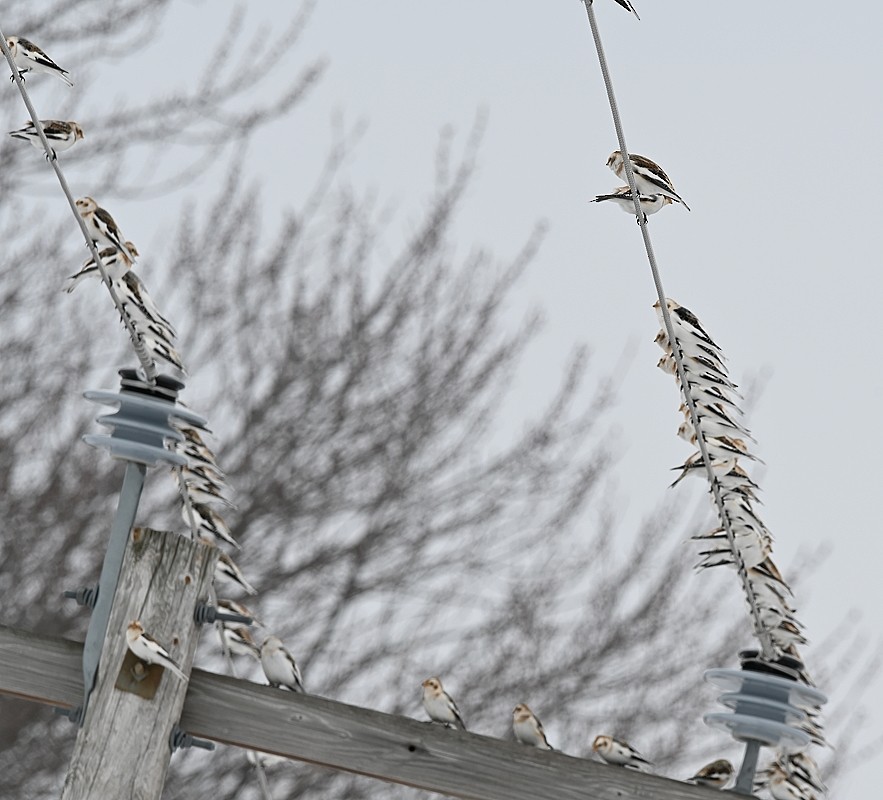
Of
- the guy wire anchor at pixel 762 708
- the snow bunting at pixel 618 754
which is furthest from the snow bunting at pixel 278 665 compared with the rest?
the guy wire anchor at pixel 762 708

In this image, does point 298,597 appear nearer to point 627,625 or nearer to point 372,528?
point 372,528

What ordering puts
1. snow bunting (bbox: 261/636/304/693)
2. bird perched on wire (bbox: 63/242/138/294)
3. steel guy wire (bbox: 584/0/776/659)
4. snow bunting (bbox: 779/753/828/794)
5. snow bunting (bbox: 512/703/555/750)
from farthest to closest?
snow bunting (bbox: 261/636/304/693) < snow bunting (bbox: 512/703/555/750) < snow bunting (bbox: 779/753/828/794) < bird perched on wire (bbox: 63/242/138/294) < steel guy wire (bbox: 584/0/776/659)

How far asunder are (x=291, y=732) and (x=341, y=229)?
1443cm

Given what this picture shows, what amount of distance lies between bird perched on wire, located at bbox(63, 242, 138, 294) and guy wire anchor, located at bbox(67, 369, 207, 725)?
24 centimetres

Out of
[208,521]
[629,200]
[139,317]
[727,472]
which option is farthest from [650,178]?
[208,521]

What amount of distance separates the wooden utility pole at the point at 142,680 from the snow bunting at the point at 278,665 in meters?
1.32

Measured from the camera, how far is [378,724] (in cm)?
428

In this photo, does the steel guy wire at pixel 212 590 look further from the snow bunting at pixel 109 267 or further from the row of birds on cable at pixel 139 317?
the snow bunting at pixel 109 267

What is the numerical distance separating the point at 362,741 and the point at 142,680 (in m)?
0.53

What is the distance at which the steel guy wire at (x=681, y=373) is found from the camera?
368 centimetres

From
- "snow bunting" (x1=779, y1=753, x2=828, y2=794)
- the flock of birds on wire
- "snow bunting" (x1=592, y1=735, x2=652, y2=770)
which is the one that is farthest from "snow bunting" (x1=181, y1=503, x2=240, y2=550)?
"snow bunting" (x1=779, y1=753, x2=828, y2=794)

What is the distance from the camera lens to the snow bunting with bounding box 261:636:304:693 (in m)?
5.63

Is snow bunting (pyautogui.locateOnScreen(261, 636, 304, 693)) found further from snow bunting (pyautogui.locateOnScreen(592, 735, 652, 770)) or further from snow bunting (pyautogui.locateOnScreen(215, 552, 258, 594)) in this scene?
snow bunting (pyautogui.locateOnScreen(592, 735, 652, 770))

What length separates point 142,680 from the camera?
4207 millimetres
